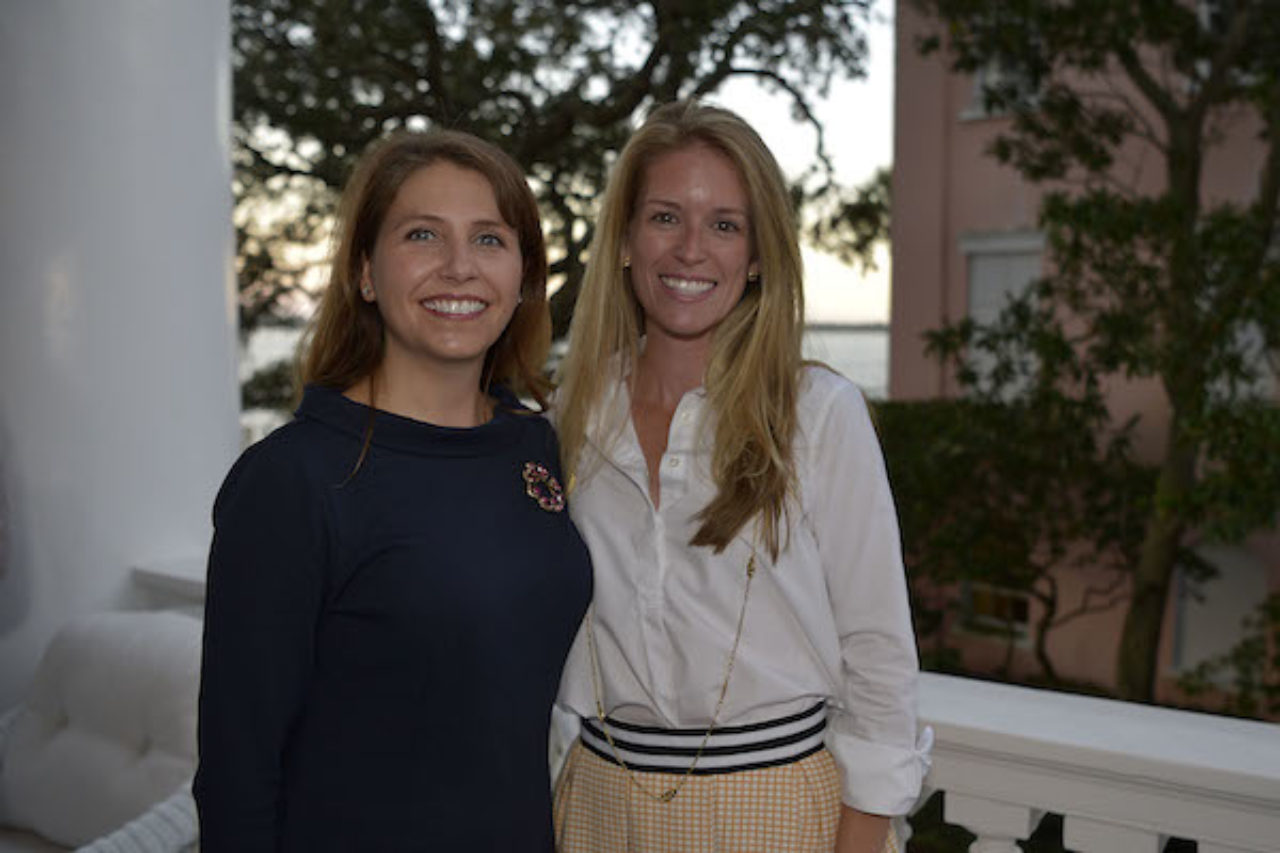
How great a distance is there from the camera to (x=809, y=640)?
4.98 ft

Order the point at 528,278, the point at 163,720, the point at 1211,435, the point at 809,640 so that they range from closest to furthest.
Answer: the point at 809,640
the point at 528,278
the point at 163,720
the point at 1211,435

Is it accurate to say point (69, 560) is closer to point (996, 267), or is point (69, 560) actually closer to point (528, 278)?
point (528, 278)

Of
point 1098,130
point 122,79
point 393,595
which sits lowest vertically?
point 393,595

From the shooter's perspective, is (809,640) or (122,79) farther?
(122,79)

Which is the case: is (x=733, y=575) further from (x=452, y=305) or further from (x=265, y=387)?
(x=265, y=387)

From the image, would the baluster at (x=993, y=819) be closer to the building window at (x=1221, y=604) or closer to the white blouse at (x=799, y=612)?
the white blouse at (x=799, y=612)

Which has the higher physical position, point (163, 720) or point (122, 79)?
point (122, 79)

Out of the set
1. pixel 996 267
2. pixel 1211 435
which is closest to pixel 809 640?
pixel 1211 435

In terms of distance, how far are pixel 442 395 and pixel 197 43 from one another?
191 cm

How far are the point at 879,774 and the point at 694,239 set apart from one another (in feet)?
2.37

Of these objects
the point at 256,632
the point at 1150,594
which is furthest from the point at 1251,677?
the point at 256,632

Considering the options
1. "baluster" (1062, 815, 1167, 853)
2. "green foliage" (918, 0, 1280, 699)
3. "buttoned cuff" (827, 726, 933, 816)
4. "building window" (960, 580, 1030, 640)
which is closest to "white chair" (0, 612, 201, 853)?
"buttoned cuff" (827, 726, 933, 816)

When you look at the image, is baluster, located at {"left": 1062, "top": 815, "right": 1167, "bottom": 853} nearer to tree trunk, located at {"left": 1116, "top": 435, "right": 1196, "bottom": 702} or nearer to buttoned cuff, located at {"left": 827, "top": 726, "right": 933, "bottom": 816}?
buttoned cuff, located at {"left": 827, "top": 726, "right": 933, "bottom": 816}

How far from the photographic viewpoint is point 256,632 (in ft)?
4.26
